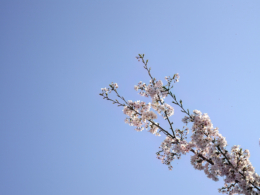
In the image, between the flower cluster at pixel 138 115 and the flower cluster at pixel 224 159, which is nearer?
the flower cluster at pixel 224 159

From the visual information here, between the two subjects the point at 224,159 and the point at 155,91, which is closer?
the point at 224,159

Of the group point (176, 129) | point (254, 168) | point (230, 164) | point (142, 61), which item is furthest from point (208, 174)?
point (142, 61)

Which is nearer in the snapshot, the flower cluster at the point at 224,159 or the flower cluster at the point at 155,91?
the flower cluster at the point at 224,159

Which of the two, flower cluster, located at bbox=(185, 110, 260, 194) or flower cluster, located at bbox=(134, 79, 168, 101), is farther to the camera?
flower cluster, located at bbox=(134, 79, 168, 101)

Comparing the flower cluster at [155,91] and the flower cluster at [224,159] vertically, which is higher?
the flower cluster at [155,91]

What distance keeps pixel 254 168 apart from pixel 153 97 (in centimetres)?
403

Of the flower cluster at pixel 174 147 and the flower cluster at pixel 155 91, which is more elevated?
the flower cluster at pixel 155 91

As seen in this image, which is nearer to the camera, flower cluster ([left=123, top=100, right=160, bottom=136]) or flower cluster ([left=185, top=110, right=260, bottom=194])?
flower cluster ([left=185, top=110, right=260, bottom=194])

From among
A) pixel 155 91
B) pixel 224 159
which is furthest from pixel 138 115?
pixel 224 159

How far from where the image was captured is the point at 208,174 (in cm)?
622

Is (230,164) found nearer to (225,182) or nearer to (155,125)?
(225,182)

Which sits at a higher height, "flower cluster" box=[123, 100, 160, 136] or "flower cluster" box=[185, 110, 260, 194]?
"flower cluster" box=[123, 100, 160, 136]

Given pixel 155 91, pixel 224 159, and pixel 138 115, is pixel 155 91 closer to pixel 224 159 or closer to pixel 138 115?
pixel 138 115

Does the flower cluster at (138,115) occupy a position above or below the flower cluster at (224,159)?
above
